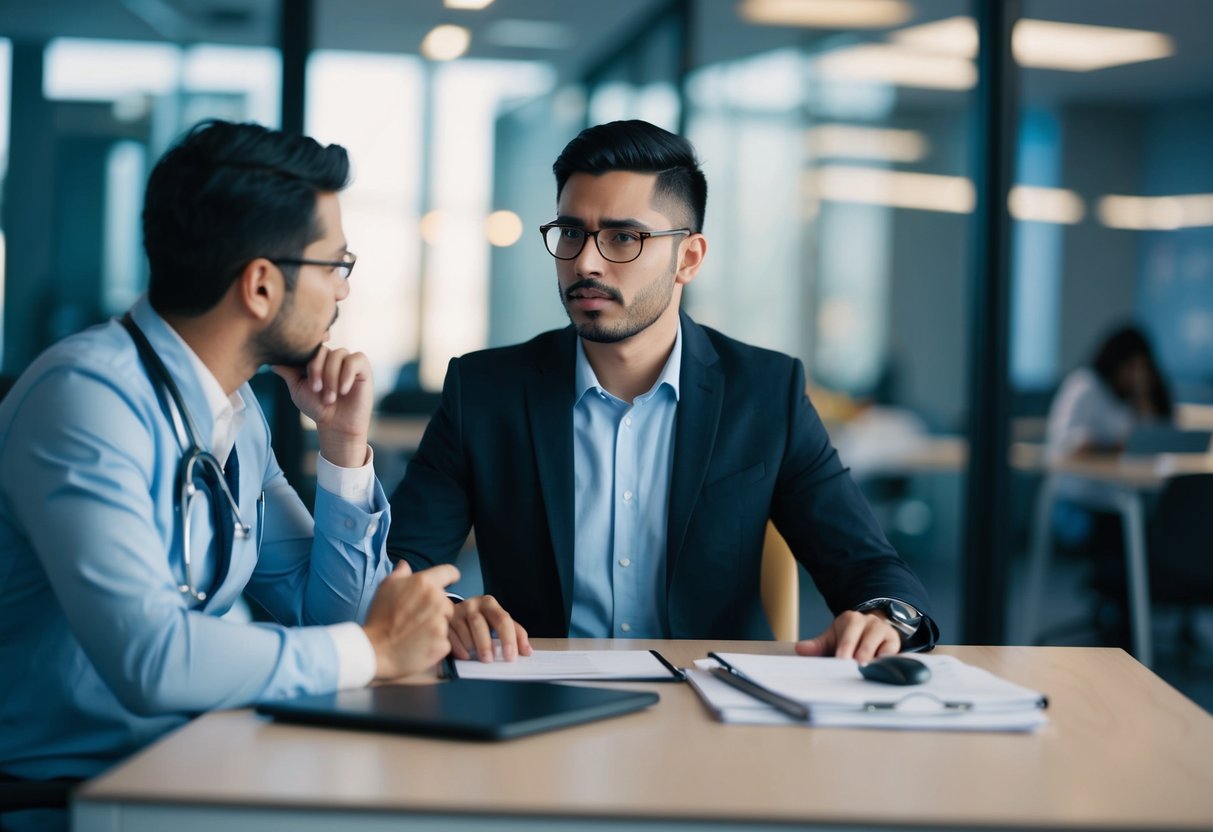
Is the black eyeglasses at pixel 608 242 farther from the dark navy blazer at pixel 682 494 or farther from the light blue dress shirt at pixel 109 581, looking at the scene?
the light blue dress shirt at pixel 109 581

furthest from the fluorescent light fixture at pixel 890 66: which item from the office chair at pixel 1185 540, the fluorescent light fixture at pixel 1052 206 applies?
the office chair at pixel 1185 540

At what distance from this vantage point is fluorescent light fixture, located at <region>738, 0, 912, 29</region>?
4652mm

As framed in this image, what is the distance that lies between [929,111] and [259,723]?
4033mm

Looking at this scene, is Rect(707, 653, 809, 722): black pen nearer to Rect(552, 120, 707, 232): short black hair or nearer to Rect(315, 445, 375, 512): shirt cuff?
Rect(315, 445, 375, 512): shirt cuff

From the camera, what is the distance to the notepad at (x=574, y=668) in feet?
5.18

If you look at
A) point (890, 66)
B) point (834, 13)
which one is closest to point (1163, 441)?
point (890, 66)

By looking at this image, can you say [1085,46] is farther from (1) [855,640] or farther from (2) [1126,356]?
(1) [855,640]

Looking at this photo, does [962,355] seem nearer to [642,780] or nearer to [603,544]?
[603,544]

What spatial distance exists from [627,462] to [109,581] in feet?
3.61

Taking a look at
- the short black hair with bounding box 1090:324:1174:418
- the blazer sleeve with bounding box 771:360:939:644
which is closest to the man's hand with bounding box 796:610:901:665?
the blazer sleeve with bounding box 771:360:939:644

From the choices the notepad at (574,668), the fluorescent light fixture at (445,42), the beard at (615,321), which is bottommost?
the notepad at (574,668)

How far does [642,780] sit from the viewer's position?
1.17 meters

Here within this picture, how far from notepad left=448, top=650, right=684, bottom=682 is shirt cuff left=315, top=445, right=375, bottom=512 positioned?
1.20ft

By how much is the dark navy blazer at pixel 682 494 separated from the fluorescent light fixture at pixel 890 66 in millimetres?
2752
